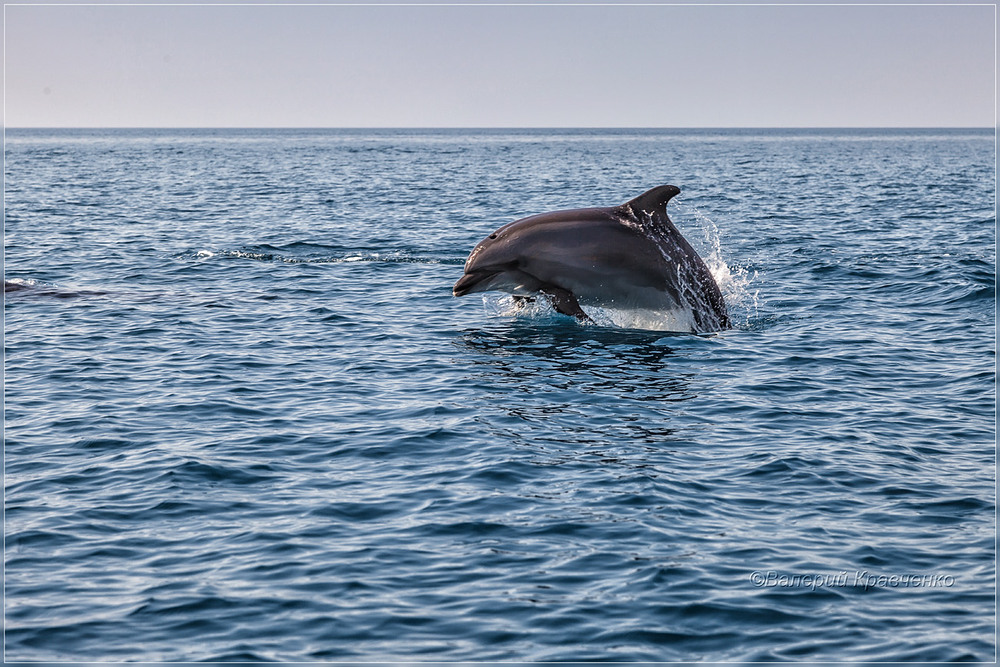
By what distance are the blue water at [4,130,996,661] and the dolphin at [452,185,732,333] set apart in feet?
2.68

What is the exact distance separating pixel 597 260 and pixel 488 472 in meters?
6.67

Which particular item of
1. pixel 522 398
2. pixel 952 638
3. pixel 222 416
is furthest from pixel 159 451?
pixel 952 638

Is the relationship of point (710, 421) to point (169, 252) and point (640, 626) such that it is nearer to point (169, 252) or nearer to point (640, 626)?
point (640, 626)

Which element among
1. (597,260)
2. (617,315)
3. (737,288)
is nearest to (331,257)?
(737,288)

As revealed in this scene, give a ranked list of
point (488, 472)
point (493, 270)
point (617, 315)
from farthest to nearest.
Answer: point (617, 315)
point (493, 270)
point (488, 472)

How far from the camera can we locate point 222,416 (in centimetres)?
1386

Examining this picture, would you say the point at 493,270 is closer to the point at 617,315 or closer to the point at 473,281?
the point at 473,281

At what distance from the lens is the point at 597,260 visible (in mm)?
17672

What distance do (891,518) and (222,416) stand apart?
7.70m

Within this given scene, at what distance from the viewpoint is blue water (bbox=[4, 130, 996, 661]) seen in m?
8.55

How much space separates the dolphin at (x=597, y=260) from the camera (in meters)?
17.7

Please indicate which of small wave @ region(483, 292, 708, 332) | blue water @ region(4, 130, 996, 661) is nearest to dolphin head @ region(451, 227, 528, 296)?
blue water @ region(4, 130, 996, 661)

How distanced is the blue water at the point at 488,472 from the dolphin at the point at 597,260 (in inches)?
32.2

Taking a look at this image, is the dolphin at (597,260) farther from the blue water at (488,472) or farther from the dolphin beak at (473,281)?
the blue water at (488,472)
